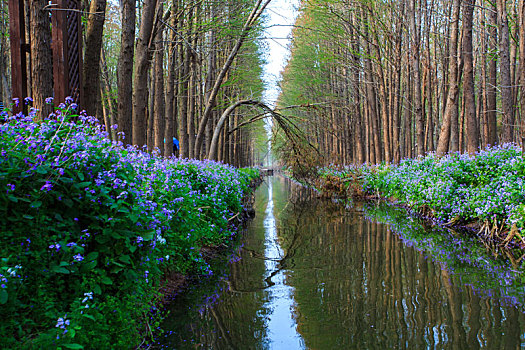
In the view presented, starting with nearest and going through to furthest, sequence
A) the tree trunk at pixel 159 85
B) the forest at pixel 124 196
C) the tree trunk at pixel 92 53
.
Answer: the forest at pixel 124 196 → the tree trunk at pixel 92 53 → the tree trunk at pixel 159 85

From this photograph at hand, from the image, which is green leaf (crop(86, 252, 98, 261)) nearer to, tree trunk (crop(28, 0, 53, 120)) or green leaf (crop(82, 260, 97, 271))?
green leaf (crop(82, 260, 97, 271))

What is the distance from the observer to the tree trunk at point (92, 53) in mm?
6141

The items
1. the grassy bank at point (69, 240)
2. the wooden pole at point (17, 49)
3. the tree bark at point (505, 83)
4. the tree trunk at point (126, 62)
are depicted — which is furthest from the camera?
the tree bark at point (505, 83)

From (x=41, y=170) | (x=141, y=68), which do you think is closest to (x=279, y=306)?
(x=41, y=170)

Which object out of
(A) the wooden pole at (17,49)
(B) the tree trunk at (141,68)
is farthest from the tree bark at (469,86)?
(A) the wooden pole at (17,49)

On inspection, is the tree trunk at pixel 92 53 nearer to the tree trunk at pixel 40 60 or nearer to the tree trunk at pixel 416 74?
the tree trunk at pixel 40 60

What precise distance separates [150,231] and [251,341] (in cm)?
146

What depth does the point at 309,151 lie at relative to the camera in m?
14.0

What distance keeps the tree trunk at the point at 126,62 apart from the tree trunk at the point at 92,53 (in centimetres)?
49

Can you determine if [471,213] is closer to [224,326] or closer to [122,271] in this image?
[224,326]

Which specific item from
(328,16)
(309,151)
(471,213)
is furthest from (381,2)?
(471,213)

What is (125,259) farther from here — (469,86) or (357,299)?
(469,86)

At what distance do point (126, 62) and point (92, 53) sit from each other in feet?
2.14

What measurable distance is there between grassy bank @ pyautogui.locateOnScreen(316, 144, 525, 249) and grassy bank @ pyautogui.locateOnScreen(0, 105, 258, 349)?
6.57 meters
